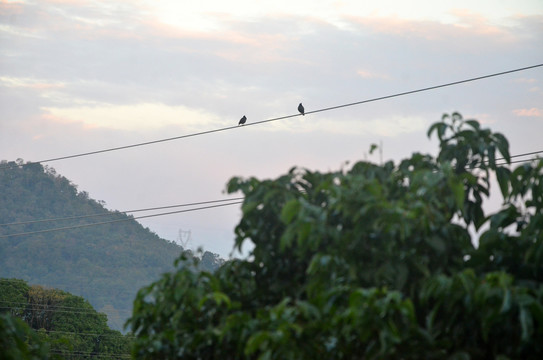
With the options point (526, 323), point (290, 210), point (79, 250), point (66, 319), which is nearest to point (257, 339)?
point (290, 210)

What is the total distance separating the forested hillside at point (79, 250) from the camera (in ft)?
266

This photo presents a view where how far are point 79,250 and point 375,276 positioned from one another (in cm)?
8562

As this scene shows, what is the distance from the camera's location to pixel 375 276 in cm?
470

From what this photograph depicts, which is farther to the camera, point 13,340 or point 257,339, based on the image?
point 13,340

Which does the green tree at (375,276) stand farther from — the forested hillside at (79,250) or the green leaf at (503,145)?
the forested hillside at (79,250)

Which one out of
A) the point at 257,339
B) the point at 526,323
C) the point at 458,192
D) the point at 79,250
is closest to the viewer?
the point at 526,323

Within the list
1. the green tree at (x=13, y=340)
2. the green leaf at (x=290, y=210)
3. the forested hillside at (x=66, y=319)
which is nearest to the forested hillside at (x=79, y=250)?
the forested hillside at (x=66, y=319)

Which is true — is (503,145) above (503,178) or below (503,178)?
above

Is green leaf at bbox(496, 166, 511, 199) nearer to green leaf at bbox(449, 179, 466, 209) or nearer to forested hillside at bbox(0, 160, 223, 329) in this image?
green leaf at bbox(449, 179, 466, 209)

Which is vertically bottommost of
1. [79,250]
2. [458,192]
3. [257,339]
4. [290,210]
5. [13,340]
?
[257,339]

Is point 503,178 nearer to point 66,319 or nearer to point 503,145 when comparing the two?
point 503,145

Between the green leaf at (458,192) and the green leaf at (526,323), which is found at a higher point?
the green leaf at (458,192)

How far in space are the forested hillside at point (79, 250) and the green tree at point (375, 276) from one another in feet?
235

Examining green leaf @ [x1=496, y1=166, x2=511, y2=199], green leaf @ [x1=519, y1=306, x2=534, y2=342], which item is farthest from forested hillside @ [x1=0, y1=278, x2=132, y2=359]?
green leaf @ [x1=519, y1=306, x2=534, y2=342]
